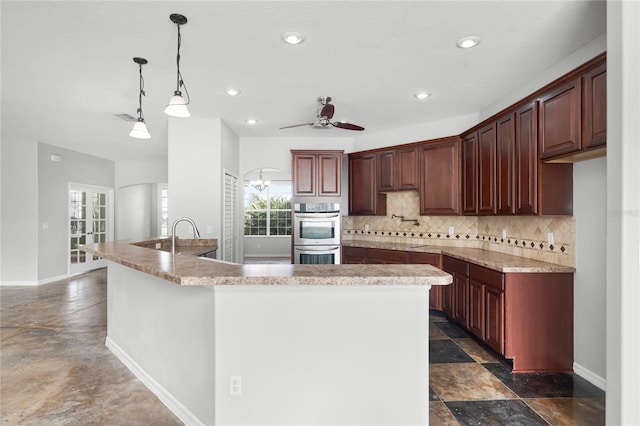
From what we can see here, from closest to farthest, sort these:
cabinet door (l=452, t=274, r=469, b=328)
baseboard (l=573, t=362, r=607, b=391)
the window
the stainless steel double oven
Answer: baseboard (l=573, t=362, r=607, b=391) → cabinet door (l=452, t=274, r=469, b=328) → the stainless steel double oven → the window

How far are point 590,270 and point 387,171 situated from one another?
294cm

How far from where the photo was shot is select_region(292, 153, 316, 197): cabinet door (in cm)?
548

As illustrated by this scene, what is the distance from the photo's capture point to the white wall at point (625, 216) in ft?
6.15

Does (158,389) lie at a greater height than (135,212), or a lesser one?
lesser

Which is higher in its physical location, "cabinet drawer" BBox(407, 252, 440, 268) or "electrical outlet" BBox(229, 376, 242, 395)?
"cabinet drawer" BBox(407, 252, 440, 268)

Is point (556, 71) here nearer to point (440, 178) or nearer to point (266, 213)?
point (440, 178)

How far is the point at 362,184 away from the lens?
221 inches

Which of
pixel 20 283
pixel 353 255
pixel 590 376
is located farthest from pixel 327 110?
pixel 20 283

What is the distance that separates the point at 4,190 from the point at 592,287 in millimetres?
8416

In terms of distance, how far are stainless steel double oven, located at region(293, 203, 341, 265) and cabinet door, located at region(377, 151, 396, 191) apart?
840 millimetres

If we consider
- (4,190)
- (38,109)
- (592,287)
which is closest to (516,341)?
(592,287)

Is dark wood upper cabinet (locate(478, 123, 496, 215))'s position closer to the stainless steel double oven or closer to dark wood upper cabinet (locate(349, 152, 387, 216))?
dark wood upper cabinet (locate(349, 152, 387, 216))

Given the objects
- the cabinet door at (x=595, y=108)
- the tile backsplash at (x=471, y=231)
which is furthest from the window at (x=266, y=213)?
the cabinet door at (x=595, y=108)

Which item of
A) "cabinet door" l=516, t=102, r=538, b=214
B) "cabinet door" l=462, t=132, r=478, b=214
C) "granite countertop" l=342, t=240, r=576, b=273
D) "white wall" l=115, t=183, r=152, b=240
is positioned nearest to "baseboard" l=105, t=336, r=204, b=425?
"granite countertop" l=342, t=240, r=576, b=273
